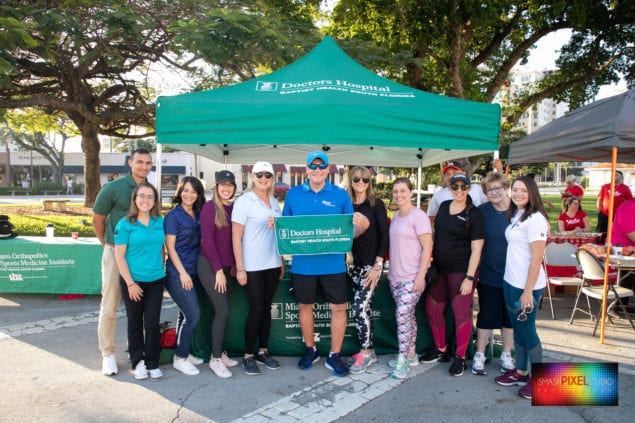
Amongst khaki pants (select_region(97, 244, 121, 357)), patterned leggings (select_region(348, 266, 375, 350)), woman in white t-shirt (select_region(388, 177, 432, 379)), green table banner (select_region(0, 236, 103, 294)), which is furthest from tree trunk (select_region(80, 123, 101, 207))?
woman in white t-shirt (select_region(388, 177, 432, 379))

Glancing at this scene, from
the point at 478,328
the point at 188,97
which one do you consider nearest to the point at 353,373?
the point at 478,328

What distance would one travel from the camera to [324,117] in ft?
13.6

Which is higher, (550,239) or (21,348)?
(550,239)

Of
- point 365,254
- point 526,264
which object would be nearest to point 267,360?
point 365,254

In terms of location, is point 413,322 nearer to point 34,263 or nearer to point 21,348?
point 21,348

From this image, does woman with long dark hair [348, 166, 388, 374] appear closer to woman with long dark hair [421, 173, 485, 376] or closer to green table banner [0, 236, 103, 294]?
woman with long dark hair [421, 173, 485, 376]

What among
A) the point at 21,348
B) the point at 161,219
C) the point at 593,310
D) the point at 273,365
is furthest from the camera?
the point at 593,310

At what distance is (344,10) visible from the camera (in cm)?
1433

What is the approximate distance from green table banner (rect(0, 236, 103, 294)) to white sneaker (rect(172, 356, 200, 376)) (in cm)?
295

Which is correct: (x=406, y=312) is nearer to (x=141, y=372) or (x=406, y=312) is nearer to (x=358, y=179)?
(x=358, y=179)

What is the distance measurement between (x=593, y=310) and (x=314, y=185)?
474cm

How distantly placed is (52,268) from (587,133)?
7062mm

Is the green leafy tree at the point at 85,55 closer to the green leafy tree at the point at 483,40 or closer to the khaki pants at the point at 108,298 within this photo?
the green leafy tree at the point at 483,40

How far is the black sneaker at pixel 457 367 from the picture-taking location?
384 cm
